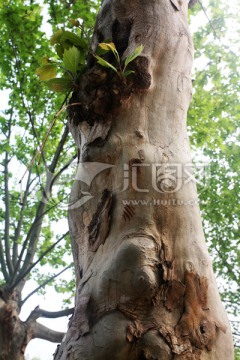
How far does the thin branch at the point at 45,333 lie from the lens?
547 centimetres

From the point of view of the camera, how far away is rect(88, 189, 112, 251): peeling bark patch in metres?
1.52

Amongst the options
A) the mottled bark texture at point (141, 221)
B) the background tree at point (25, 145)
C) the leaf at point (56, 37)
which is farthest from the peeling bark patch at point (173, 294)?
the background tree at point (25, 145)

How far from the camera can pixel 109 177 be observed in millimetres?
1628

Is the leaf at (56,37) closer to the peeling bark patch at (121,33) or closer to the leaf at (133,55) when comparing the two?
the peeling bark patch at (121,33)

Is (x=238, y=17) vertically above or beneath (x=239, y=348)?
above

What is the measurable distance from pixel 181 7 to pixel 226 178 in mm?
6277

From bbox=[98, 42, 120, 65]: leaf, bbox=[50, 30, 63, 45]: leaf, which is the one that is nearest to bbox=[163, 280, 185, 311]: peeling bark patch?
bbox=[98, 42, 120, 65]: leaf

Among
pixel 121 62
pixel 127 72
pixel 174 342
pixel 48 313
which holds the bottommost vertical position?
pixel 174 342

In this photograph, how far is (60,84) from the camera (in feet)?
6.66

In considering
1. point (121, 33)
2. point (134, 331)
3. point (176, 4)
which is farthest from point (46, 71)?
point (134, 331)

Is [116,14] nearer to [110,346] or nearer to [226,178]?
[110,346]

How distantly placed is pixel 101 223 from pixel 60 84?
88 centimetres

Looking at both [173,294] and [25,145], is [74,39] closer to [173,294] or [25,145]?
[173,294]

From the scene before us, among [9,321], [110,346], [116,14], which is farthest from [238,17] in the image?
[110,346]
